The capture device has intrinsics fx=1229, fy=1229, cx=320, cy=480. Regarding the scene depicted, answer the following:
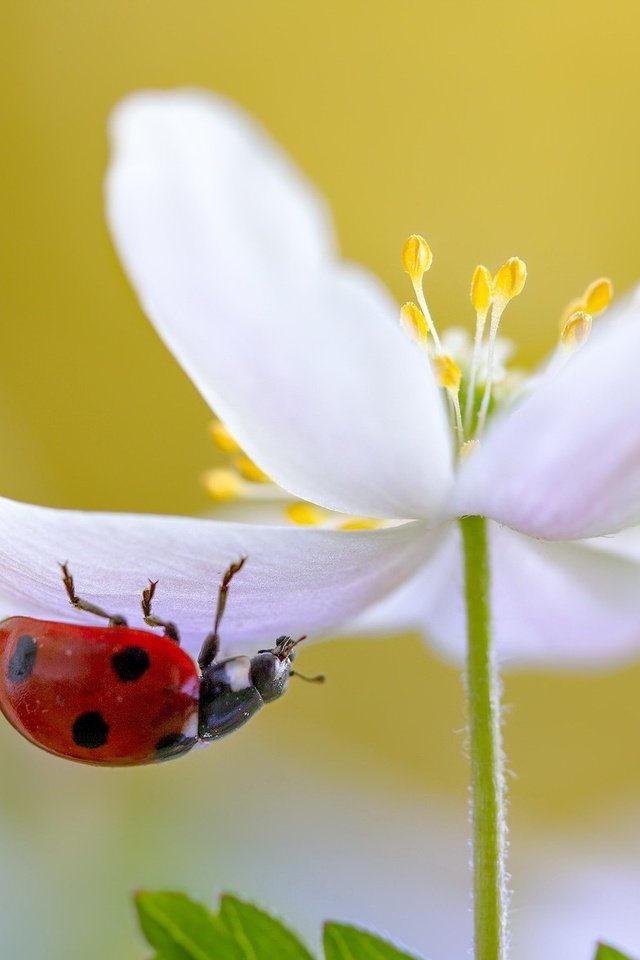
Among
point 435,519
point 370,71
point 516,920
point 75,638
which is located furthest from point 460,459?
point 370,71

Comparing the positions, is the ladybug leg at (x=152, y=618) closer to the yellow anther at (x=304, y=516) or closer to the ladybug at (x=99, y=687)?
the ladybug at (x=99, y=687)

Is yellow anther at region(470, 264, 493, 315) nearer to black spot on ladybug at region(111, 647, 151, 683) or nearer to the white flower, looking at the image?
the white flower

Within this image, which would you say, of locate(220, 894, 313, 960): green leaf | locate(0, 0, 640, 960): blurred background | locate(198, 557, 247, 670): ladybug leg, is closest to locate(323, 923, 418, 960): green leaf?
locate(220, 894, 313, 960): green leaf

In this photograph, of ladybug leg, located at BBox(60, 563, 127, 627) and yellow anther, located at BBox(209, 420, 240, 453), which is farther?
yellow anther, located at BBox(209, 420, 240, 453)

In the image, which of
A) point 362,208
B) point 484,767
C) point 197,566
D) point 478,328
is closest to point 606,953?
point 484,767

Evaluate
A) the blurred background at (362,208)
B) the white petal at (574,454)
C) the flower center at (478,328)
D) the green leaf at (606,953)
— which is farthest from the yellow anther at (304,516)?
the blurred background at (362,208)

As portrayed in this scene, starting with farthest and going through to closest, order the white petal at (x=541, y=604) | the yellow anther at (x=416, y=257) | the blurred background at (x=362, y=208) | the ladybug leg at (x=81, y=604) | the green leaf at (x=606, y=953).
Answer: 1. the blurred background at (x=362, y=208)
2. the white petal at (x=541, y=604)
3. the yellow anther at (x=416, y=257)
4. the ladybug leg at (x=81, y=604)
5. the green leaf at (x=606, y=953)
